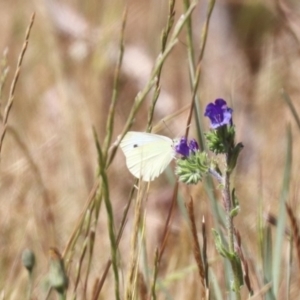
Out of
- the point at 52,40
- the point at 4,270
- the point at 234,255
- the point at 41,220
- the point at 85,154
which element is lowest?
the point at 234,255

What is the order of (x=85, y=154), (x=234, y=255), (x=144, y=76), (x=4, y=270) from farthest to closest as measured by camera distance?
(x=144, y=76) < (x=85, y=154) < (x=4, y=270) < (x=234, y=255)

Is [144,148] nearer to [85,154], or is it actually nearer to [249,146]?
[85,154]

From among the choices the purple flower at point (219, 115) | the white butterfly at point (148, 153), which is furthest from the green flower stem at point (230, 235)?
the white butterfly at point (148, 153)

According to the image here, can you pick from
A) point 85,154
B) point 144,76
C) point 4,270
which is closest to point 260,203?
point 4,270

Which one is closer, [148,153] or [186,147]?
[186,147]

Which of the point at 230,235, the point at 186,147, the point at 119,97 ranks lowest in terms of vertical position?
the point at 230,235

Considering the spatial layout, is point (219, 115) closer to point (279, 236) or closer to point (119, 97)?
point (279, 236)

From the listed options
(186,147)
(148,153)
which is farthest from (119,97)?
(186,147)
